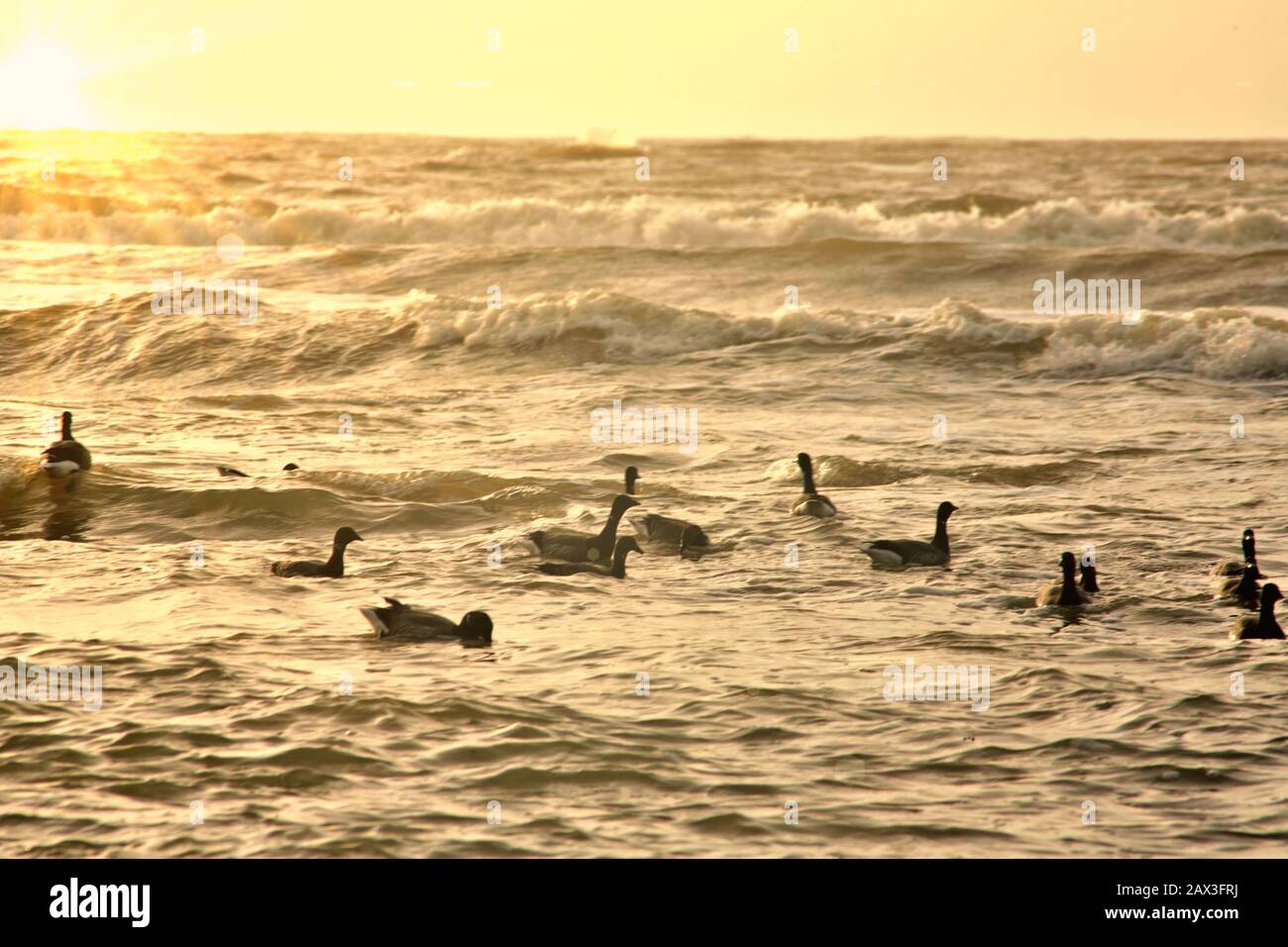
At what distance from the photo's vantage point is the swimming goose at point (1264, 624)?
1089 centimetres

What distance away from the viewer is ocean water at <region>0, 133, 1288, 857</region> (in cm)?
791

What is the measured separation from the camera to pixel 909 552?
43.3ft

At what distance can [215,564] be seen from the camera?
13.2 metres

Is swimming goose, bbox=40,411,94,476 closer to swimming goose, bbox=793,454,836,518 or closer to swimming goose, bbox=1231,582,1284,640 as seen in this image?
swimming goose, bbox=793,454,836,518

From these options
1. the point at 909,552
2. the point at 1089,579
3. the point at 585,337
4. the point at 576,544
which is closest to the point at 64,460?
the point at 576,544

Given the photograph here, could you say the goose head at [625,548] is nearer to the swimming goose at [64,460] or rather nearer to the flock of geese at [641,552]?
the flock of geese at [641,552]

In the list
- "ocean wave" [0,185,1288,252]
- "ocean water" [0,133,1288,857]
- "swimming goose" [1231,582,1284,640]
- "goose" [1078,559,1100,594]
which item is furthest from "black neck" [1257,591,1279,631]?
Result: "ocean wave" [0,185,1288,252]

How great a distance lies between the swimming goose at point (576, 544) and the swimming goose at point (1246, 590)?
5269mm

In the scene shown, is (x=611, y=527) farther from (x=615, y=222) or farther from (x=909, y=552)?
(x=615, y=222)

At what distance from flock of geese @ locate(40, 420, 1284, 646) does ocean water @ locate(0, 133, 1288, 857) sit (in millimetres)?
194

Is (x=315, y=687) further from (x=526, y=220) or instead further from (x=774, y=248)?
(x=526, y=220)

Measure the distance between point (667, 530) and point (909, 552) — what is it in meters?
2.29

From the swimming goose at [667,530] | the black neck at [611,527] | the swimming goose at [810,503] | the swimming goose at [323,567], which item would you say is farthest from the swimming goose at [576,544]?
the swimming goose at [810,503]

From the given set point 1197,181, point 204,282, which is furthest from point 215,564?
point 1197,181
